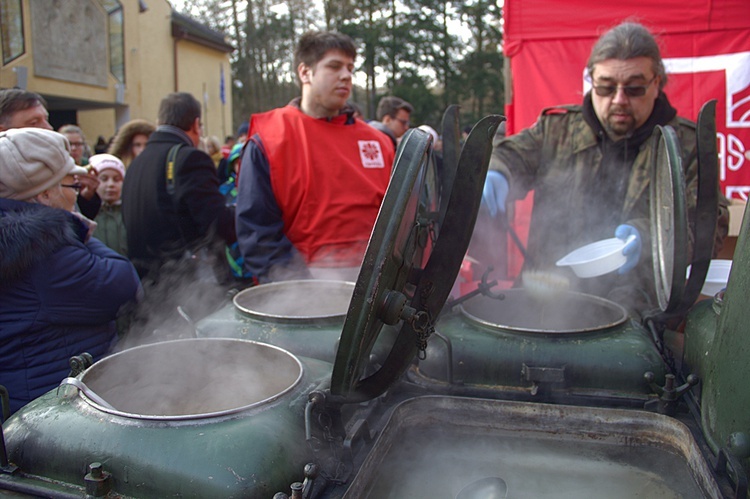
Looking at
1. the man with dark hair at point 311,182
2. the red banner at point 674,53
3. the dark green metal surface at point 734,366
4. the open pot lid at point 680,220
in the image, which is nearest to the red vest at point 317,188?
the man with dark hair at point 311,182

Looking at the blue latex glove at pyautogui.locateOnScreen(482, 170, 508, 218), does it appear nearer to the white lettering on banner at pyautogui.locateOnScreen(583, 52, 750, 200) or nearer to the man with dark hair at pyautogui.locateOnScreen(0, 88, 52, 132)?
the man with dark hair at pyautogui.locateOnScreen(0, 88, 52, 132)

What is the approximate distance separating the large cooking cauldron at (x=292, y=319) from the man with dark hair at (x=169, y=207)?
1352 millimetres

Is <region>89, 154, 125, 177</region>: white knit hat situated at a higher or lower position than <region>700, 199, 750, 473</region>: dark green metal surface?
higher

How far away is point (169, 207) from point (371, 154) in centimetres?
114

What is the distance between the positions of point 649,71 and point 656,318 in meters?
1.05

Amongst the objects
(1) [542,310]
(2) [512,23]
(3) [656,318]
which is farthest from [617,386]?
(2) [512,23]

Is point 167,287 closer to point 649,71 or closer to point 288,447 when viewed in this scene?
point 288,447

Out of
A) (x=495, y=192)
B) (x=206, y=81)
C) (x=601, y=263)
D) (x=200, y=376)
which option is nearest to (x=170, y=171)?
(x=495, y=192)

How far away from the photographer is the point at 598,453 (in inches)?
48.9

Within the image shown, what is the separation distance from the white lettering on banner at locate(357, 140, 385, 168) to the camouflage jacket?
2.09 ft

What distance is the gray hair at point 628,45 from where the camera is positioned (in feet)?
6.94

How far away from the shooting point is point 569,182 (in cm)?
239

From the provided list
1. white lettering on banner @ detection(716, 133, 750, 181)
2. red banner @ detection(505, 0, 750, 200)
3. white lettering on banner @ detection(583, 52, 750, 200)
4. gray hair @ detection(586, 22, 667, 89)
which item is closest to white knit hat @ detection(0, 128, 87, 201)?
gray hair @ detection(586, 22, 667, 89)

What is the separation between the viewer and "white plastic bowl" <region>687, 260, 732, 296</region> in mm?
1821
